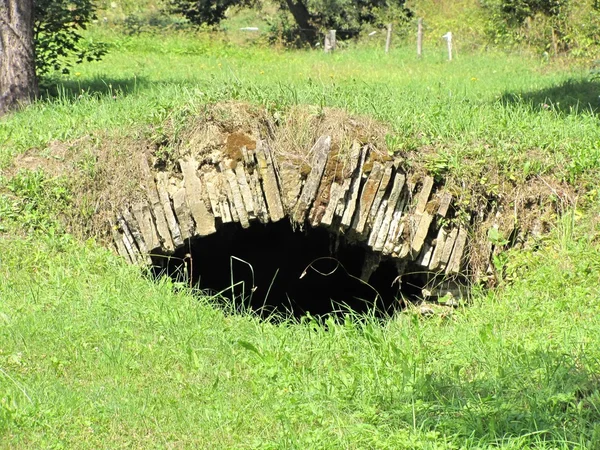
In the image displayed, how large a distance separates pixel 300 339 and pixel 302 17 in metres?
21.1

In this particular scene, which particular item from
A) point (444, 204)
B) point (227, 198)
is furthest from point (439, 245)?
point (227, 198)

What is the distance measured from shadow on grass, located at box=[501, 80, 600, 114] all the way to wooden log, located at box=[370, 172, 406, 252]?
2.34 m

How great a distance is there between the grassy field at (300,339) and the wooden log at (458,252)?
324 millimetres

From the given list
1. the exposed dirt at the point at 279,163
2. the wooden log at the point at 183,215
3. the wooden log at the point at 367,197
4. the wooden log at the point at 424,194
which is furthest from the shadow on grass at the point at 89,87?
the wooden log at the point at 424,194

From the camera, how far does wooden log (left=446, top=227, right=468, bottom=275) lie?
721cm

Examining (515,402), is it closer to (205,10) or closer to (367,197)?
(367,197)

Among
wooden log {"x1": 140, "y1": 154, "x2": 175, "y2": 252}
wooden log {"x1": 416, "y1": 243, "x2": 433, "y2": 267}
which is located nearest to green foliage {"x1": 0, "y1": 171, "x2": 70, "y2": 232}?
wooden log {"x1": 140, "y1": 154, "x2": 175, "y2": 252}

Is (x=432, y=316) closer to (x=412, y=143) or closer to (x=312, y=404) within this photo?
(x=412, y=143)

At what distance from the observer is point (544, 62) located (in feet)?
46.7

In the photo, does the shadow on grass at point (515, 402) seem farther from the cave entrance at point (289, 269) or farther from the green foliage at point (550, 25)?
the green foliage at point (550, 25)

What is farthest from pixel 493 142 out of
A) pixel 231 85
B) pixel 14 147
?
pixel 14 147

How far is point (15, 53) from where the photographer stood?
927 centimetres

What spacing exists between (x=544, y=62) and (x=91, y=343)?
1111 centimetres

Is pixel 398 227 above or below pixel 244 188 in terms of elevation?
below
